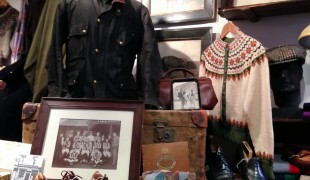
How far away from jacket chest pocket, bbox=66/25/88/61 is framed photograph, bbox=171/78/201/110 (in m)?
0.45

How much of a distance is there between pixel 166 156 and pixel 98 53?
568 mm

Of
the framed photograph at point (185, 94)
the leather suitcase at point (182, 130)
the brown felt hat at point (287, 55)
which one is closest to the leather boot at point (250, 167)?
the leather suitcase at point (182, 130)

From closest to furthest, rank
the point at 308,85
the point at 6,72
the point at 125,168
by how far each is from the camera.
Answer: the point at 125,168 → the point at 308,85 → the point at 6,72

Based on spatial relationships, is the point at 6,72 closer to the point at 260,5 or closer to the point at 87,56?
the point at 87,56

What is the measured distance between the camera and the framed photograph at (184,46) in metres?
1.65

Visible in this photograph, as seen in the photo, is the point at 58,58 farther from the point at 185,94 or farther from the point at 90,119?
the point at 185,94

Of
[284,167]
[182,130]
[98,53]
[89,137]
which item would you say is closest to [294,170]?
[284,167]

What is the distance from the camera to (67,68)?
141cm

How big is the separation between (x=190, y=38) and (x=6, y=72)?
3.47 feet

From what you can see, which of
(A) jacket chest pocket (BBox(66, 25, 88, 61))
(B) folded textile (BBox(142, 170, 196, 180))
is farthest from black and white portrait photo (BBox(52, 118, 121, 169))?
(A) jacket chest pocket (BBox(66, 25, 88, 61))

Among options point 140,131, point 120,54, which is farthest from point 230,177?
point 120,54

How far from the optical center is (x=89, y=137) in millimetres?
1100

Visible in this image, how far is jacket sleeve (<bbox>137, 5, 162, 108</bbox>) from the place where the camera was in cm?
130

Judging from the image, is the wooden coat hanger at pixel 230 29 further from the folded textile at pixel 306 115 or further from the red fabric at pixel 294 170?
the red fabric at pixel 294 170
